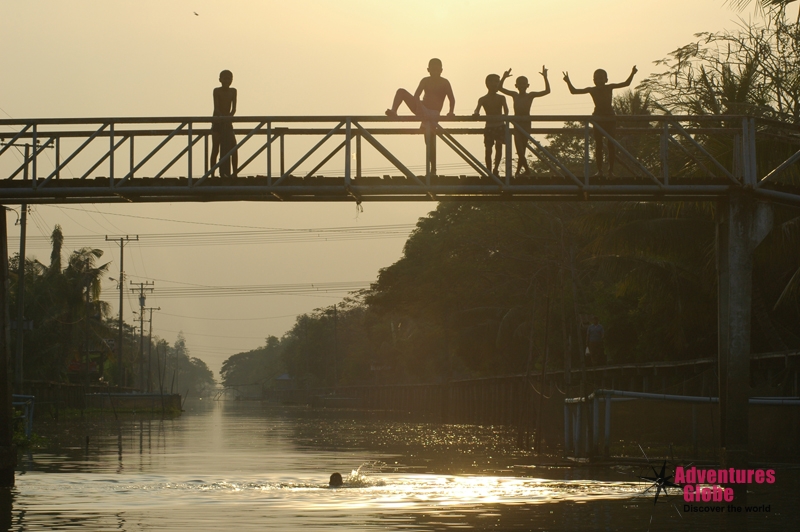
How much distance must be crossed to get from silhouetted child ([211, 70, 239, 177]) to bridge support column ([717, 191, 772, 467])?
8915 mm

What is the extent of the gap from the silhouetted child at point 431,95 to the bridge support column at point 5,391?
7701 millimetres

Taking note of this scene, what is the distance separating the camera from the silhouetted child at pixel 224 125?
65.8 ft

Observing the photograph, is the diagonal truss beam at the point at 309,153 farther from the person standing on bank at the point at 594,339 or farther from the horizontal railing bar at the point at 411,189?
the person standing on bank at the point at 594,339

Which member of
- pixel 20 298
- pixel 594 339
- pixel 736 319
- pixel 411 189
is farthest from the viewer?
pixel 20 298

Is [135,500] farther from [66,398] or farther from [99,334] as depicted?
[99,334]

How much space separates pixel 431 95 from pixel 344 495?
7.11 metres

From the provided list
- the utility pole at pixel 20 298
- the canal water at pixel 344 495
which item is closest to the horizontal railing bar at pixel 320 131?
the canal water at pixel 344 495

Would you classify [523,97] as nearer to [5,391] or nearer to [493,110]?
[493,110]

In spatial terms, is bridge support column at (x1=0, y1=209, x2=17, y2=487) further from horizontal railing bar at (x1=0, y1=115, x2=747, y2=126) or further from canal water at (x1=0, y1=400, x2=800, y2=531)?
horizontal railing bar at (x1=0, y1=115, x2=747, y2=126)

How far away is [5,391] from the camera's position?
20.2m

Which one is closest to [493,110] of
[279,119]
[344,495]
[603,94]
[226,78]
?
[603,94]

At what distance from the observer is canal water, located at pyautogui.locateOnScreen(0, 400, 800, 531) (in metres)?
14.4

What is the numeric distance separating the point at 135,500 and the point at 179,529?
3.99 m

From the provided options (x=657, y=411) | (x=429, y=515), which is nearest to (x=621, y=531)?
(x=429, y=515)
